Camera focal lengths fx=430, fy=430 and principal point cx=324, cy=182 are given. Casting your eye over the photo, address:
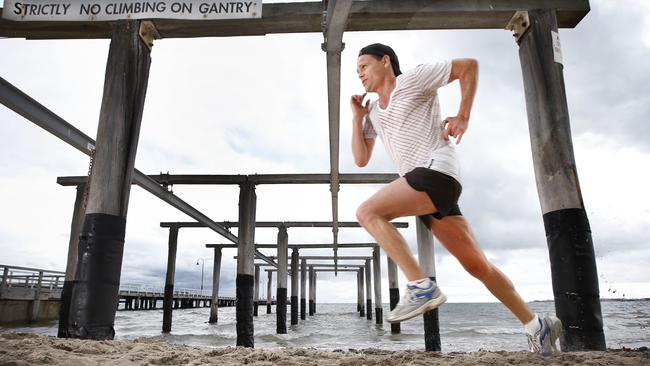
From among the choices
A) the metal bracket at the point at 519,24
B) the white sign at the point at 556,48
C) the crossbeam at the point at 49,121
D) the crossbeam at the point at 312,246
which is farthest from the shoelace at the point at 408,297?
the crossbeam at the point at 312,246

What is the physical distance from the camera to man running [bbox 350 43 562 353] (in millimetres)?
2277

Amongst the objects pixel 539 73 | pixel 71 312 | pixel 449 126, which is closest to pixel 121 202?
pixel 71 312

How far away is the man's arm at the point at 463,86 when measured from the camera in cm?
244

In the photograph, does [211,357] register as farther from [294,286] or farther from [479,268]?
[294,286]

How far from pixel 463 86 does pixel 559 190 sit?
2.45 metres

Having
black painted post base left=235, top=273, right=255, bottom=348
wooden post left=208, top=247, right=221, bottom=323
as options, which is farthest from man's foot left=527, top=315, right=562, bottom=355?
wooden post left=208, top=247, right=221, bottom=323

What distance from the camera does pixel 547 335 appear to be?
273 centimetres

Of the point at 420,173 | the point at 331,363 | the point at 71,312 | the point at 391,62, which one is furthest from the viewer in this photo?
the point at 71,312

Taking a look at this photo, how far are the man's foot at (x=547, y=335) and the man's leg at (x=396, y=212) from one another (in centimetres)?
103

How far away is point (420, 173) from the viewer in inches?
89.6

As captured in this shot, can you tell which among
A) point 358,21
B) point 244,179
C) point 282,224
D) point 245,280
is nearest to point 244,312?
point 245,280

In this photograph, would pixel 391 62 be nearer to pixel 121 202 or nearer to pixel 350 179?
pixel 121 202

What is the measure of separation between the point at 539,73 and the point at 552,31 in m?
0.62

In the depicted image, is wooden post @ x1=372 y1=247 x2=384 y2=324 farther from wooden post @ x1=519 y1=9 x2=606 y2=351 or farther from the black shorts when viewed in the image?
the black shorts
